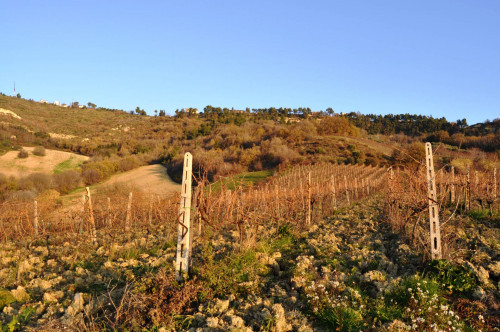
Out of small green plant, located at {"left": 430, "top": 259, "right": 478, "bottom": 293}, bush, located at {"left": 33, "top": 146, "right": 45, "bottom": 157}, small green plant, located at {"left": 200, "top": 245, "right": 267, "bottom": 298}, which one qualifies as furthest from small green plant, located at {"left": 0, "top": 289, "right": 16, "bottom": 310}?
bush, located at {"left": 33, "top": 146, "right": 45, "bottom": 157}

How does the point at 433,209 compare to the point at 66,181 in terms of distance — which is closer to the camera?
the point at 433,209

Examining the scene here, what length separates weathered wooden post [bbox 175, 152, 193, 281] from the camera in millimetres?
4668

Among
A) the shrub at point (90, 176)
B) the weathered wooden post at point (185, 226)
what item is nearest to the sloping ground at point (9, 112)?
the shrub at point (90, 176)

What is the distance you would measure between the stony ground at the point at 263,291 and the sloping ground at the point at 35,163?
39.5m

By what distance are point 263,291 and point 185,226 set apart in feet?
5.05

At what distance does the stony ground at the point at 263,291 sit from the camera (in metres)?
3.70

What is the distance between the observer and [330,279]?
4.83 meters

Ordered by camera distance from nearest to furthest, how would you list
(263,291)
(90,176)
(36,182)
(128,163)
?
Answer: 1. (263,291)
2. (36,182)
3. (90,176)
4. (128,163)

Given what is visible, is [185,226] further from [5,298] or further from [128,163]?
[128,163]

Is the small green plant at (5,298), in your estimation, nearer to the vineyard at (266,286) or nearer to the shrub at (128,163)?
the vineyard at (266,286)

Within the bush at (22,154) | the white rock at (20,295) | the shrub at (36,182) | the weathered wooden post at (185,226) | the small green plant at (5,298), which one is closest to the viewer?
the small green plant at (5,298)

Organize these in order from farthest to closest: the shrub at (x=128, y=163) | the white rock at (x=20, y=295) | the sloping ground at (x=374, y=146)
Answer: the sloping ground at (x=374, y=146) → the shrub at (x=128, y=163) → the white rock at (x=20, y=295)

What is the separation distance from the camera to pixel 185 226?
186 inches

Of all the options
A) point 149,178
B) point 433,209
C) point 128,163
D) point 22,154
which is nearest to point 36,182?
point 22,154
